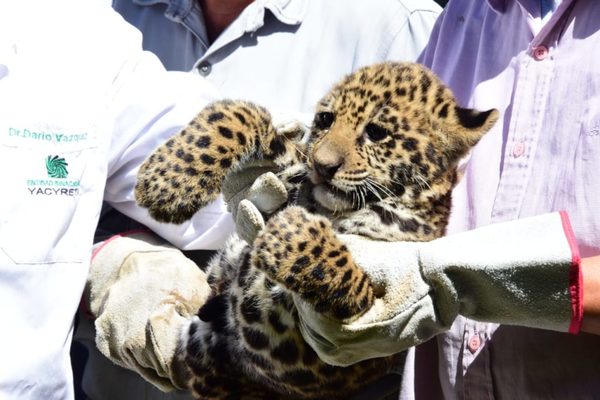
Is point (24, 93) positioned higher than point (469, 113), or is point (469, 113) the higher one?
point (469, 113)

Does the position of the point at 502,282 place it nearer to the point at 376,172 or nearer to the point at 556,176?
the point at 556,176

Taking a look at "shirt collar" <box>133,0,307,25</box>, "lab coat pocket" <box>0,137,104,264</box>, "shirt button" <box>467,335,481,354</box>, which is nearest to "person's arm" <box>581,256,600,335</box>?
"shirt button" <box>467,335,481,354</box>

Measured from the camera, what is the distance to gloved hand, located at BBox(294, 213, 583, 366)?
6.21ft

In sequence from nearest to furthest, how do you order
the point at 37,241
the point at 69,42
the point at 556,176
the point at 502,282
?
the point at 502,282 → the point at 556,176 → the point at 37,241 → the point at 69,42

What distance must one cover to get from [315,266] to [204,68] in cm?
176

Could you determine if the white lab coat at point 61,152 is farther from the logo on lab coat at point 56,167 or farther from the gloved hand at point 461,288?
the gloved hand at point 461,288

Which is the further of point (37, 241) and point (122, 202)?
point (122, 202)

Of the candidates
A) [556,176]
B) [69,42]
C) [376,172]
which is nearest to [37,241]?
[69,42]

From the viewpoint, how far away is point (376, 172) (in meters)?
2.32

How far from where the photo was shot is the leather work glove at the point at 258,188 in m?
2.28

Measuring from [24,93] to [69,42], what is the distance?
28 centimetres

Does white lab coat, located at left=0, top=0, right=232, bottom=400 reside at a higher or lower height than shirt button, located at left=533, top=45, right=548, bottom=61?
lower

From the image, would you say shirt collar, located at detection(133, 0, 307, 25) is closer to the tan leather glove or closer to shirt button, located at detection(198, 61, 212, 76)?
shirt button, located at detection(198, 61, 212, 76)

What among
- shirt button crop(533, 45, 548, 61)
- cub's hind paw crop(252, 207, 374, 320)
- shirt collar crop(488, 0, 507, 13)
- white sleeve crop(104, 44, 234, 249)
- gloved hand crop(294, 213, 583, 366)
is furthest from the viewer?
white sleeve crop(104, 44, 234, 249)
